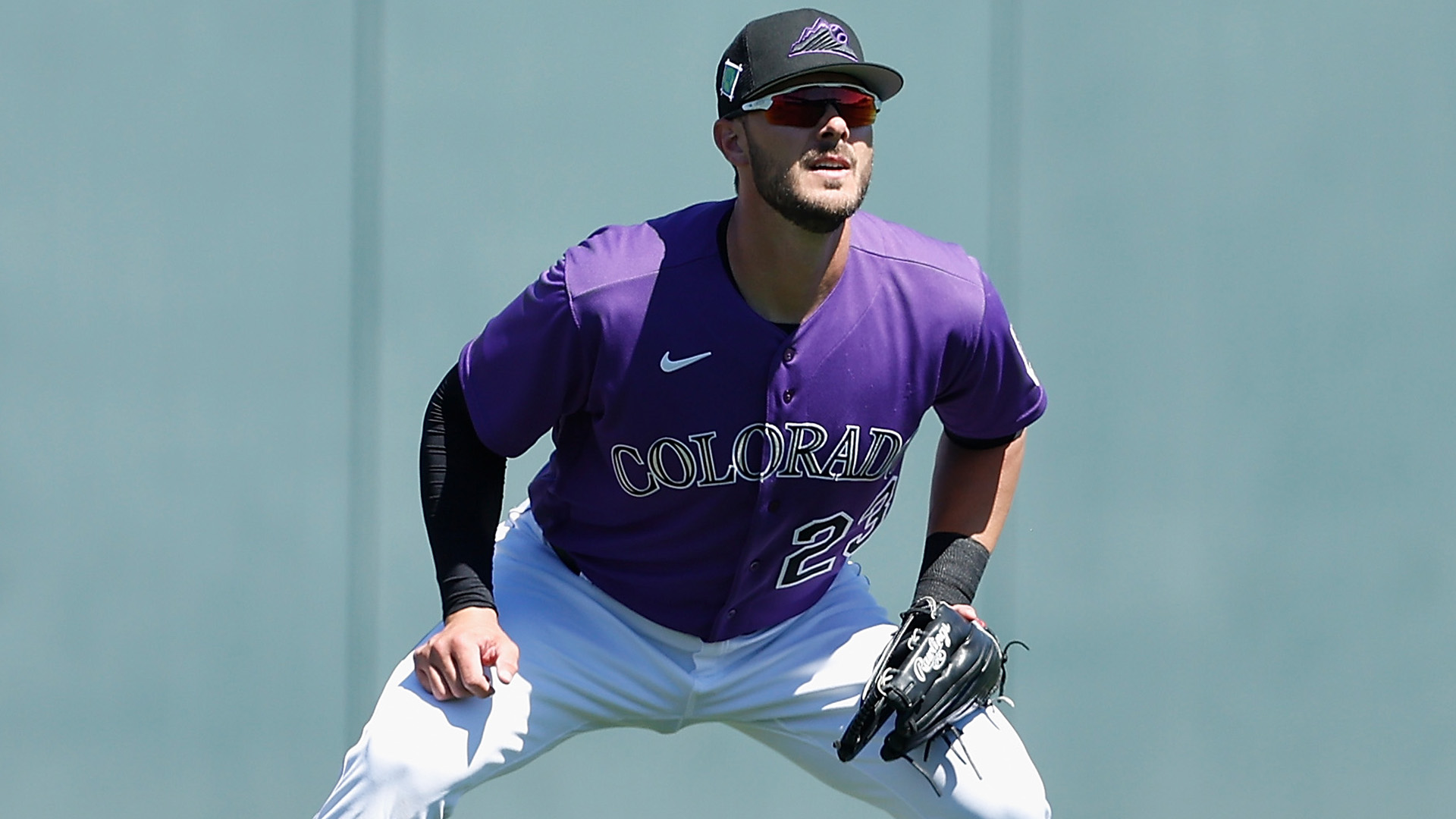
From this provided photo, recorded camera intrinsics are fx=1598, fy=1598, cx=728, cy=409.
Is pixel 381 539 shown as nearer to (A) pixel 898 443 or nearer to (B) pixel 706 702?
(B) pixel 706 702

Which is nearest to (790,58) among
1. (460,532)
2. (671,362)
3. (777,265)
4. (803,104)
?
(803,104)

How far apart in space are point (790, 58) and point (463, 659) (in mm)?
1064

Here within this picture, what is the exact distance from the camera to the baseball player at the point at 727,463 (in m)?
2.52

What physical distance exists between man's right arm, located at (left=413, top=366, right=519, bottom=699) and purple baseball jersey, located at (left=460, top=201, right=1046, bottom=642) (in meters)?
0.06

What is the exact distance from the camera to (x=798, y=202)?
2.50 metres

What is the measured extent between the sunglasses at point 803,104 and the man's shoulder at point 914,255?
0.81ft

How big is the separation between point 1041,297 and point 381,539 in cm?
174

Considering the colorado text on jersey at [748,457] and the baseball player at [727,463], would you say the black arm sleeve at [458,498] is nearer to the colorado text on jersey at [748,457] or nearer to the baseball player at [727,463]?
the baseball player at [727,463]

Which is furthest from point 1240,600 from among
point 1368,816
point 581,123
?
point 581,123

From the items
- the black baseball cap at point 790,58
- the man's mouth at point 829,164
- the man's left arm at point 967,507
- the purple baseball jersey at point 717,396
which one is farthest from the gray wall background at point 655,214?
the man's mouth at point 829,164

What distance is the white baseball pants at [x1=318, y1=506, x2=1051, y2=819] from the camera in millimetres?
2480

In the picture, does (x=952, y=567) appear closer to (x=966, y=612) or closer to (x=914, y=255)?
(x=966, y=612)

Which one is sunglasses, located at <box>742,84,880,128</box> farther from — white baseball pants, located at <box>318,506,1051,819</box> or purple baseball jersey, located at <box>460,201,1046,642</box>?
white baseball pants, located at <box>318,506,1051,819</box>

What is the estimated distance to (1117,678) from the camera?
4.09 meters
